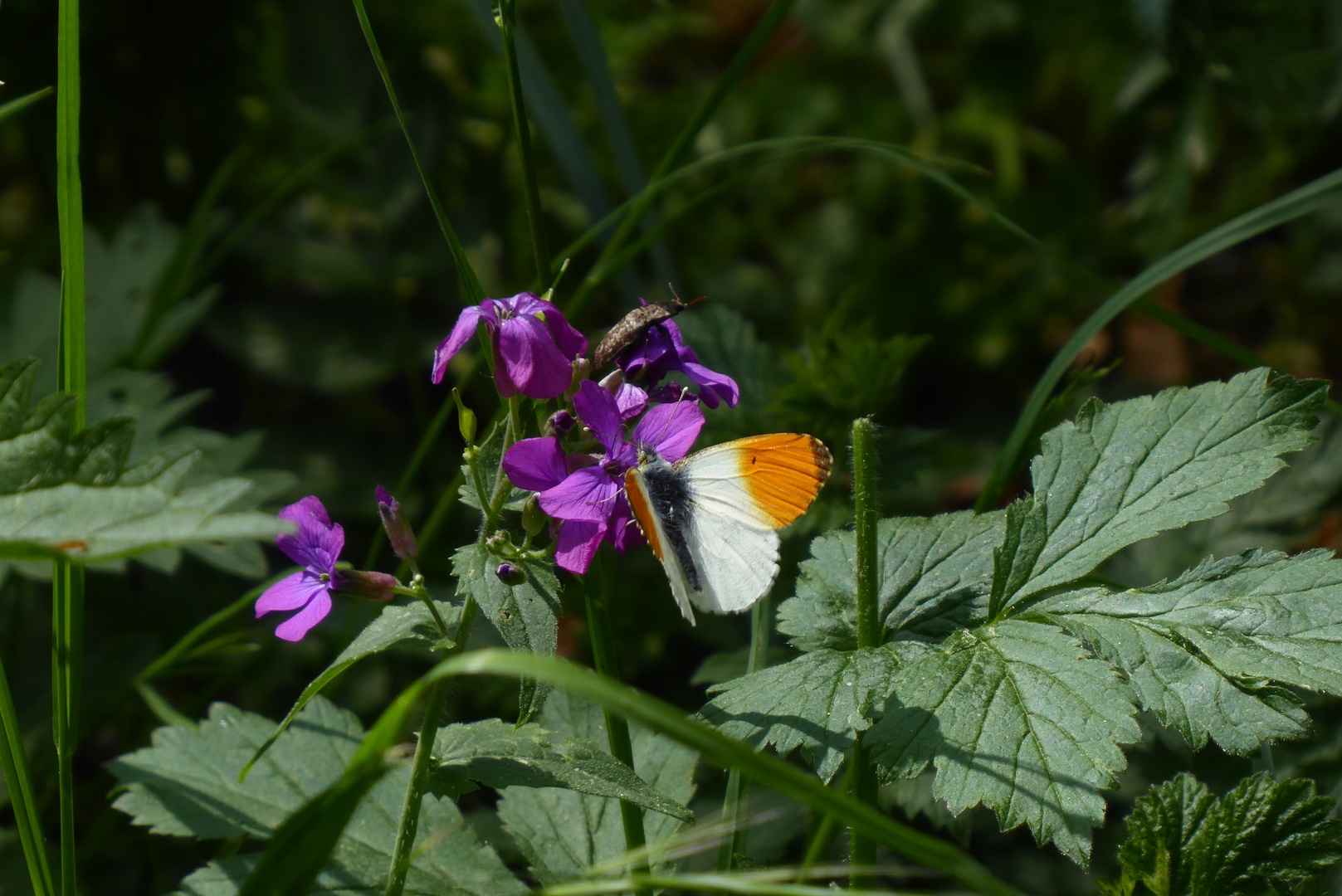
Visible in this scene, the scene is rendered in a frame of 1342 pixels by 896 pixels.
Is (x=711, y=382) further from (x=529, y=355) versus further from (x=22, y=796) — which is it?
(x=22, y=796)

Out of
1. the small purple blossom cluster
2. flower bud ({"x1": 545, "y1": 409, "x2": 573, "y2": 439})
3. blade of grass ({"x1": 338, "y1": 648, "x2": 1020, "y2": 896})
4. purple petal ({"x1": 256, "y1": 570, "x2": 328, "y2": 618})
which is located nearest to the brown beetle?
the small purple blossom cluster

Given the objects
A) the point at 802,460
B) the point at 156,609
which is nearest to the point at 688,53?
the point at 156,609

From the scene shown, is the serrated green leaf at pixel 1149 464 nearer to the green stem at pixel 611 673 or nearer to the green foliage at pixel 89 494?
the green stem at pixel 611 673

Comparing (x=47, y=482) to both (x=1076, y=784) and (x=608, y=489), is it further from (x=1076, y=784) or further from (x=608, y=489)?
(x=1076, y=784)

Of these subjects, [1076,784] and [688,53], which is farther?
[688,53]

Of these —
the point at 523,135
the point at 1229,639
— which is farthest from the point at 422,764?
the point at 1229,639

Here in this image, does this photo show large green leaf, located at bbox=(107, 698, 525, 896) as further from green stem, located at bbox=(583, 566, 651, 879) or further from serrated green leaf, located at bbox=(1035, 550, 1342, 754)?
serrated green leaf, located at bbox=(1035, 550, 1342, 754)
